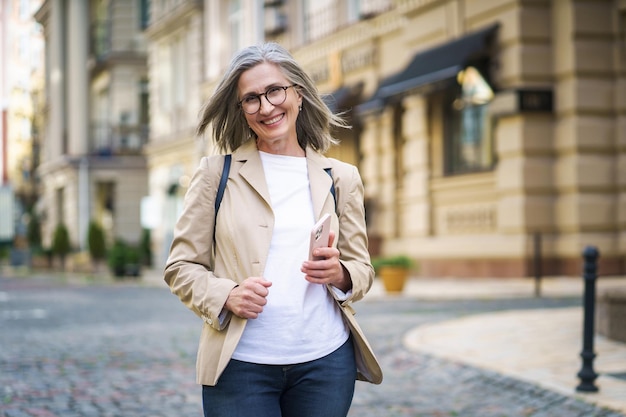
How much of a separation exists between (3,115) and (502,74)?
51.2ft

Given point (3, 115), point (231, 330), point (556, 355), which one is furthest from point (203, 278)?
point (3, 115)

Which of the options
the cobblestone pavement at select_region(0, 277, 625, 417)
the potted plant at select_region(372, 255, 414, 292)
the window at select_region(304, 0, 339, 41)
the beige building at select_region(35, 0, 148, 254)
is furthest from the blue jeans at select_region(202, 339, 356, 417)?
the beige building at select_region(35, 0, 148, 254)

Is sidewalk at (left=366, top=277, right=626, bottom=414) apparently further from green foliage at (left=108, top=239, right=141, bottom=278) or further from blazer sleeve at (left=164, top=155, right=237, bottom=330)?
green foliage at (left=108, top=239, right=141, bottom=278)

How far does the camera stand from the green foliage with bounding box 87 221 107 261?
38875 mm

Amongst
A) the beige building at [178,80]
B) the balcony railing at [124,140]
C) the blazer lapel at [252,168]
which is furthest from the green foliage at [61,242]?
the blazer lapel at [252,168]

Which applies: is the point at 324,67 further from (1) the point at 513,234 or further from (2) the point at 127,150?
(2) the point at 127,150

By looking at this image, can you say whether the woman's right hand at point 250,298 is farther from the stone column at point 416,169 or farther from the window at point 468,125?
the stone column at point 416,169

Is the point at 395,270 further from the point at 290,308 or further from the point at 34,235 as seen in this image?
the point at 34,235

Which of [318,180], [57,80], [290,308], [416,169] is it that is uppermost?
[57,80]

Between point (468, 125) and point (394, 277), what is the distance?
4.90m

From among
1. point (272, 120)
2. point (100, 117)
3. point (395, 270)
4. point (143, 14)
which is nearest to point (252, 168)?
point (272, 120)

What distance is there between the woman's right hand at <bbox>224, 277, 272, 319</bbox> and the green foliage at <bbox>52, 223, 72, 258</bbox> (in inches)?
1675

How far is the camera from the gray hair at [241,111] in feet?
10.0

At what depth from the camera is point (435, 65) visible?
63.9 ft
